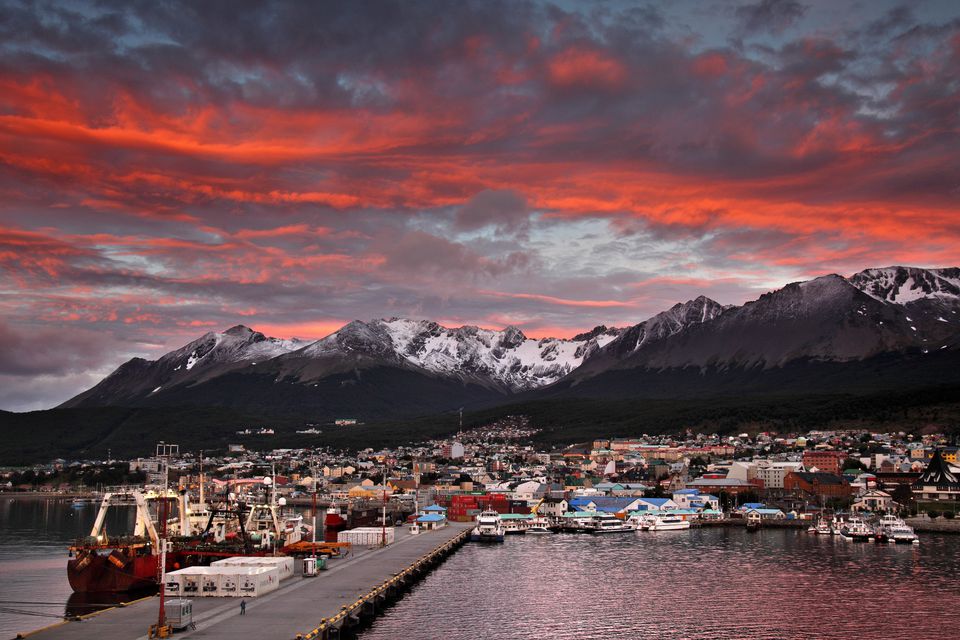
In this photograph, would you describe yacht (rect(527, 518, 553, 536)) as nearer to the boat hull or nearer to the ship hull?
the boat hull

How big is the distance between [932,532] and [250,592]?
9771 cm

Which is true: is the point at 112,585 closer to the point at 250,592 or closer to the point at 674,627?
the point at 250,592

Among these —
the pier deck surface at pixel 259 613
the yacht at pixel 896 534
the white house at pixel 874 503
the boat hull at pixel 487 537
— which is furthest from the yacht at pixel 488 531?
the white house at pixel 874 503

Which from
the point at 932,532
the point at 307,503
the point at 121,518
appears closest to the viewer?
the point at 932,532

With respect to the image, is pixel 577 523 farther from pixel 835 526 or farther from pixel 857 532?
pixel 857 532

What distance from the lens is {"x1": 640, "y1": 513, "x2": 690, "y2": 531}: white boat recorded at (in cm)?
14040

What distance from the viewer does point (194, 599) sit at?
56.1m

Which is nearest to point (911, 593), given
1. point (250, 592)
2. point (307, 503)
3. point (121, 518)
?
point (250, 592)

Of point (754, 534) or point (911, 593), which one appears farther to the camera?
point (754, 534)

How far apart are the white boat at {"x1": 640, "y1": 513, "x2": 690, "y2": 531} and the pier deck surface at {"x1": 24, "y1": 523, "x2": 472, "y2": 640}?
7305 centimetres

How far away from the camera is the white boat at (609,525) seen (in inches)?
5426

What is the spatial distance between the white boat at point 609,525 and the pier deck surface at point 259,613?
6806cm

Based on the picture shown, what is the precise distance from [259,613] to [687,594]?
31.4m

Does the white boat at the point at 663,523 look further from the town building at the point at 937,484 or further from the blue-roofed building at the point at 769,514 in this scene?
the town building at the point at 937,484
